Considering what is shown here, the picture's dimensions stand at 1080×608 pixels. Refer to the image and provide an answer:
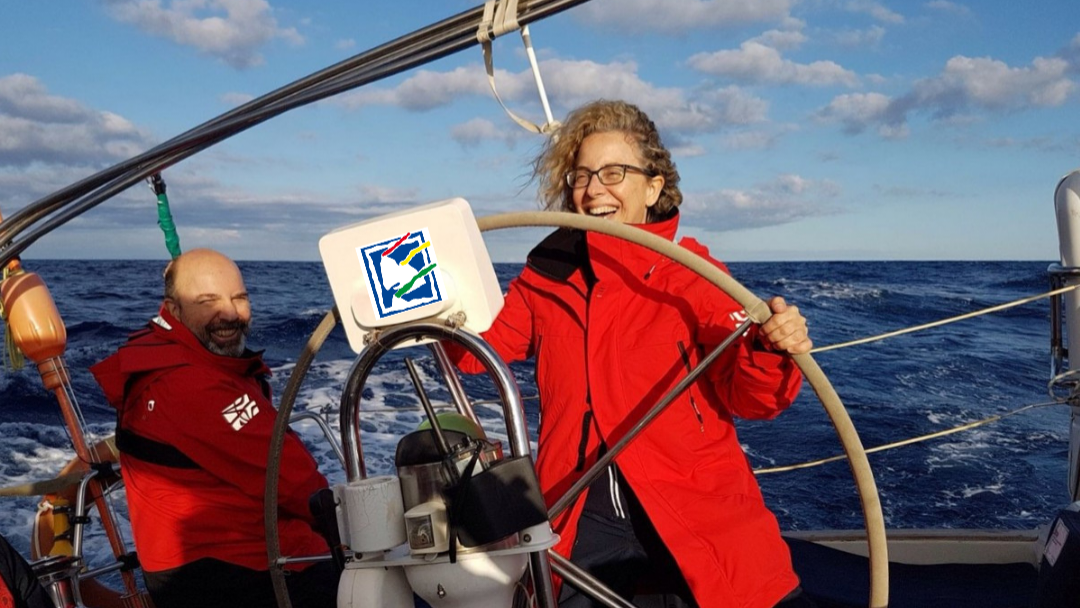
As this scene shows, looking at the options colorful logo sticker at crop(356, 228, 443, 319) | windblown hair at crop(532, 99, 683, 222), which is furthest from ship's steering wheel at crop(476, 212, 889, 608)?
windblown hair at crop(532, 99, 683, 222)

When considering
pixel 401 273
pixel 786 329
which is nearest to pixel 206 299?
pixel 401 273

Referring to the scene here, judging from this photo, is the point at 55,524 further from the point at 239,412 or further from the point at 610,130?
the point at 610,130

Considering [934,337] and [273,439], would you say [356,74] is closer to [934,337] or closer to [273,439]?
[273,439]

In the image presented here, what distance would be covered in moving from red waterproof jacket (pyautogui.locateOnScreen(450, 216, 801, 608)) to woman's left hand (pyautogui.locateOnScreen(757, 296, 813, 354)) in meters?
0.11

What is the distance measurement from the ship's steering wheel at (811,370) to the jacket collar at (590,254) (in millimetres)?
262

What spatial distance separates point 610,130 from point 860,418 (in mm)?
5048

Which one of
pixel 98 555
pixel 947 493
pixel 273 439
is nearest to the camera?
pixel 273 439

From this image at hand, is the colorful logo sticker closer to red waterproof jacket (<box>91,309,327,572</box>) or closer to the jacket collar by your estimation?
the jacket collar

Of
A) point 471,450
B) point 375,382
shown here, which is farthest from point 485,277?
point 375,382

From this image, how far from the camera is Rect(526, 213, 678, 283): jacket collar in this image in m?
1.47

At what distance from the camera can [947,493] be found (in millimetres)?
4625

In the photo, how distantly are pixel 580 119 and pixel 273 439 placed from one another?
79 cm

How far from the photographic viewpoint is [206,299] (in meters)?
2.14

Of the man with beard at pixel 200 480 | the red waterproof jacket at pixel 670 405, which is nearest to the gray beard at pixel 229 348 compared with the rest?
the man with beard at pixel 200 480
